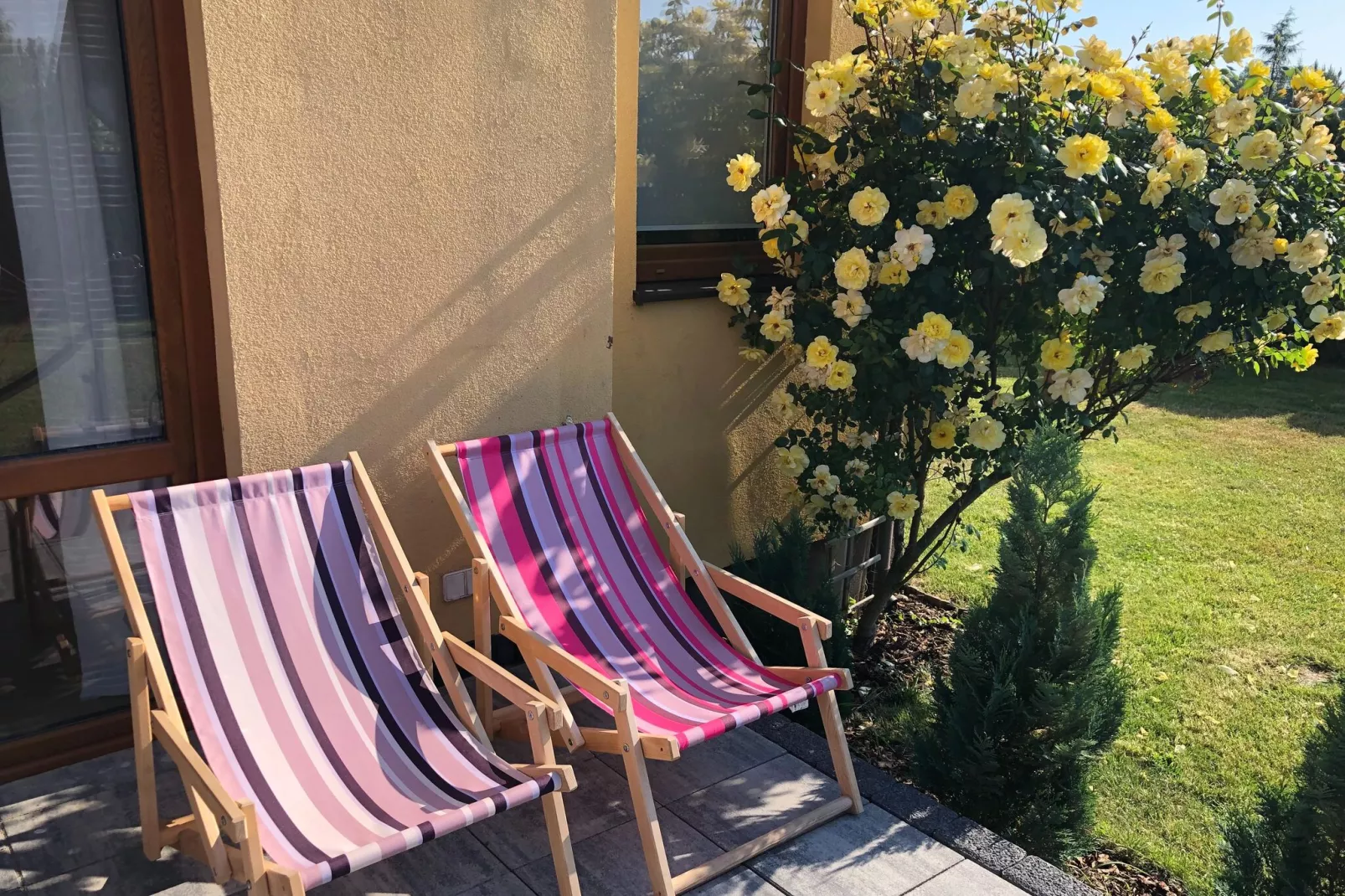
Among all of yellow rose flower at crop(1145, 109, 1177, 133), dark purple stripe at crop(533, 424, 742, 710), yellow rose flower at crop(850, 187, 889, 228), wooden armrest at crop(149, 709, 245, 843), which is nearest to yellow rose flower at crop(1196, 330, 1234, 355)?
yellow rose flower at crop(1145, 109, 1177, 133)

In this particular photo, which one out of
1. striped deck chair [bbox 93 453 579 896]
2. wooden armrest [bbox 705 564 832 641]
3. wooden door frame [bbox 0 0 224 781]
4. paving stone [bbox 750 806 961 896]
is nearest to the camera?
striped deck chair [bbox 93 453 579 896]

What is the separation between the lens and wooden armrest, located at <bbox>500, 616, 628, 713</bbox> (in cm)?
259

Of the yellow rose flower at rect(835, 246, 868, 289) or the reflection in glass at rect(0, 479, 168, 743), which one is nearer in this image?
the reflection in glass at rect(0, 479, 168, 743)

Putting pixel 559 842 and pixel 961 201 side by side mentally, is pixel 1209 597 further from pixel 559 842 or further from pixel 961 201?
pixel 559 842

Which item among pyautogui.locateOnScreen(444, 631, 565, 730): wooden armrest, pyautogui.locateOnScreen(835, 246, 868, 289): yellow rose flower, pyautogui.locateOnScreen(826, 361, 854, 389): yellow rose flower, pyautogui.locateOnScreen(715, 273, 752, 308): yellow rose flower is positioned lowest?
pyautogui.locateOnScreen(444, 631, 565, 730): wooden armrest

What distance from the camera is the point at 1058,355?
362 centimetres

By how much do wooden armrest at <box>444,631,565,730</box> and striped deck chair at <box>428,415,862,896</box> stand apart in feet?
0.24

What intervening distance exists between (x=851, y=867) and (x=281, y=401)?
6.78 ft

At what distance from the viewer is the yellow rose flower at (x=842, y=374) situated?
3.60m

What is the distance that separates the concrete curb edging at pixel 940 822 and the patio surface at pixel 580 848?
37 mm

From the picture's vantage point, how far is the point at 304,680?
2.69 m

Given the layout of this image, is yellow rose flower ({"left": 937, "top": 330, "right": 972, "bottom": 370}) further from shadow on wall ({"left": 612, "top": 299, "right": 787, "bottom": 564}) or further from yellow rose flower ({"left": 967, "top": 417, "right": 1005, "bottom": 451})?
shadow on wall ({"left": 612, "top": 299, "right": 787, "bottom": 564})

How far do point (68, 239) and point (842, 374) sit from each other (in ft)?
7.90

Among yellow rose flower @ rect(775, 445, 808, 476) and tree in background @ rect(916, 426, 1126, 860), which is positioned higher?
yellow rose flower @ rect(775, 445, 808, 476)
